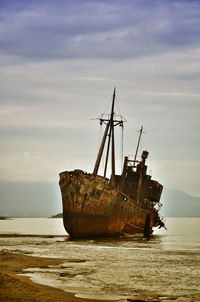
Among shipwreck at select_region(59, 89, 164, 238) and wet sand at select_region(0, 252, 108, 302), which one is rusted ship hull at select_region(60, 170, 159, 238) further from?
wet sand at select_region(0, 252, 108, 302)

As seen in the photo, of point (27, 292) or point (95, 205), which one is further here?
point (95, 205)

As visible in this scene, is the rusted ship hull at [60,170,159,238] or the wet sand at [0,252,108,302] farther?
the rusted ship hull at [60,170,159,238]

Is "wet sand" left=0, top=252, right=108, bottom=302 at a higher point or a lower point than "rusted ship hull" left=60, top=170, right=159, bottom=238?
lower

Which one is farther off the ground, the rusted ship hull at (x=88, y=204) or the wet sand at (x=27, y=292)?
the rusted ship hull at (x=88, y=204)

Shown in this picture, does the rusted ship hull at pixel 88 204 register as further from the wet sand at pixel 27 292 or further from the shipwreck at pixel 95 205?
the wet sand at pixel 27 292

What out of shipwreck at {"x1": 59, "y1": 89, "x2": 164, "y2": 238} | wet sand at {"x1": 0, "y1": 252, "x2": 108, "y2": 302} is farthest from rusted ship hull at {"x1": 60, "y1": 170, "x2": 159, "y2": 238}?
wet sand at {"x1": 0, "y1": 252, "x2": 108, "y2": 302}

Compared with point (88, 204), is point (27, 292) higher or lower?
lower

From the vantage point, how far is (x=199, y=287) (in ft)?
47.5

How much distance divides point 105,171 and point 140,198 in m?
9.87

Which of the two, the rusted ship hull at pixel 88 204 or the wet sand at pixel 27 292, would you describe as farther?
the rusted ship hull at pixel 88 204

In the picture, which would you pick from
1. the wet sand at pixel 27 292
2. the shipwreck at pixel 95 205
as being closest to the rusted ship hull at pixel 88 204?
the shipwreck at pixel 95 205

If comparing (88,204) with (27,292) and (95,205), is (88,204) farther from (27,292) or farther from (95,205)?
(27,292)

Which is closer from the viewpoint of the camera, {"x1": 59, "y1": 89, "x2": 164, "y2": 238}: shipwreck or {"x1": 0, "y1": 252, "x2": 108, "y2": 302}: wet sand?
{"x1": 0, "y1": 252, "x2": 108, "y2": 302}: wet sand

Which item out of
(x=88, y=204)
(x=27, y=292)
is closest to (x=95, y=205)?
(x=88, y=204)
